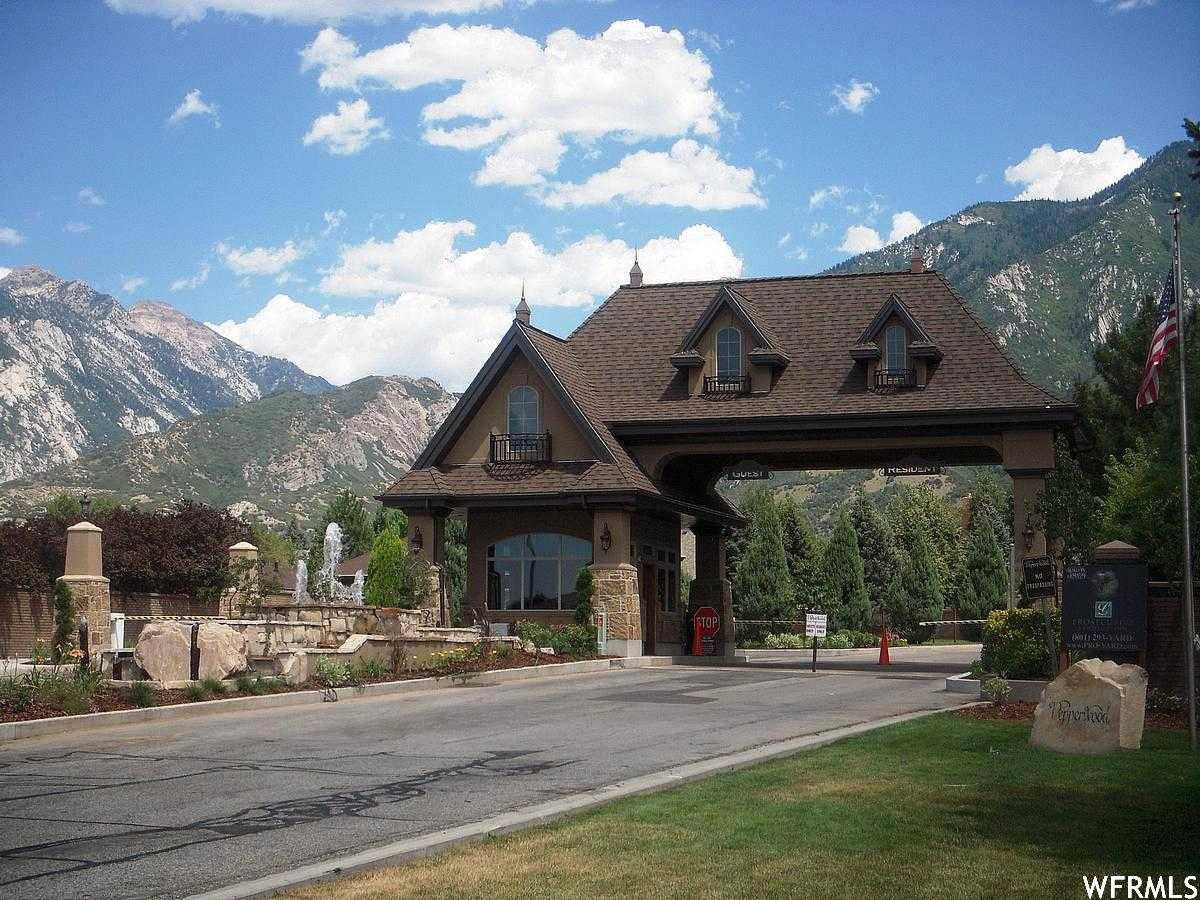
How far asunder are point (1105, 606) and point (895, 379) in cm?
1964

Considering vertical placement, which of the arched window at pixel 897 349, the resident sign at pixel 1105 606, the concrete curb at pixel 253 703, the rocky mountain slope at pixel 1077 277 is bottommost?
the concrete curb at pixel 253 703

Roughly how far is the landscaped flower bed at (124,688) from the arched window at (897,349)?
1714 centimetres

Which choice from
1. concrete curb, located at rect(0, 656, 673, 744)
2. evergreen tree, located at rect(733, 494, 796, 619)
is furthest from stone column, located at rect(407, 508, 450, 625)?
evergreen tree, located at rect(733, 494, 796, 619)

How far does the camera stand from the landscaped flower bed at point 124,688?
19.8 m

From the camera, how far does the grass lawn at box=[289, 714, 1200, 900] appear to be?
9094 millimetres

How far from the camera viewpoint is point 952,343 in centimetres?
3981

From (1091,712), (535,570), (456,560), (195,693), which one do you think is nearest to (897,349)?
(535,570)

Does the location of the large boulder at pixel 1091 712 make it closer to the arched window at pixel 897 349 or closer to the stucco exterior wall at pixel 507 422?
the arched window at pixel 897 349

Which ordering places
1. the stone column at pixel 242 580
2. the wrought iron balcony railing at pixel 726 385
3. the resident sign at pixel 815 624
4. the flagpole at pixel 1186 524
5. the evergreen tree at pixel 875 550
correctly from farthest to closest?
the evergreen tree at pixel 875 550
the wrought iron balcony railing at pixel 726 385
the stone column at pixel 242 580
the resident sign at pixel 815 624
the flagpole at pixel 1186 524

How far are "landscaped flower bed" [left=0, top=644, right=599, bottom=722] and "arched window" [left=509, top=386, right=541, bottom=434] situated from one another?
13196 millimetres

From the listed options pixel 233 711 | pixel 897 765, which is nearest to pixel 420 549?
pixel 233 711

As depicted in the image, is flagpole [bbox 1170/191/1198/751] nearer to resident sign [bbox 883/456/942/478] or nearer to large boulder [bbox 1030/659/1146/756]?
large boulder [bbox 1030/659/1146/756]

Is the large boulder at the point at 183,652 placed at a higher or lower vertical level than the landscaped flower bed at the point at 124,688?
higher

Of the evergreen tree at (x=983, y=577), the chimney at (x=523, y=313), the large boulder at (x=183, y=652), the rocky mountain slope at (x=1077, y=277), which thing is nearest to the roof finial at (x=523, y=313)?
the chimney at (x=523, y=313)
